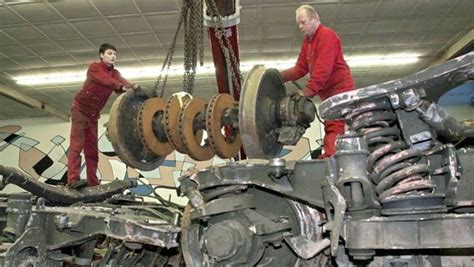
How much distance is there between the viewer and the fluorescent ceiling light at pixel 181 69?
30.6 feet

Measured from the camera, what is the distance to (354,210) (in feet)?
5.12

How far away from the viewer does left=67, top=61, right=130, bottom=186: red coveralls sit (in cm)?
446

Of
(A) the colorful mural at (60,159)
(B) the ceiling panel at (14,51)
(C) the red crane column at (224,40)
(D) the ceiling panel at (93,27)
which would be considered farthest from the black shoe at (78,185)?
(A) the colorful mural at (60,159)

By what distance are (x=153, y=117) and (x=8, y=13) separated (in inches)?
190

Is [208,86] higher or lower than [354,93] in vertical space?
higher

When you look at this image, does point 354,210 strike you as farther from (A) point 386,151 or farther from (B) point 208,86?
(B) point 208,86

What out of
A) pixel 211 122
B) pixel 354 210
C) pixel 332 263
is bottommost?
pixel 332 263

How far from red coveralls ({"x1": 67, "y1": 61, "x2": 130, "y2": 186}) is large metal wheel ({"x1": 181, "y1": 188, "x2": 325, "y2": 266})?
264 cm

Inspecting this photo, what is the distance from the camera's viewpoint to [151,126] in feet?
11.2

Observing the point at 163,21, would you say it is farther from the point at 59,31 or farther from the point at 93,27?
the point at 59,31

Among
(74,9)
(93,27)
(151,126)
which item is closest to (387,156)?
(151,126)

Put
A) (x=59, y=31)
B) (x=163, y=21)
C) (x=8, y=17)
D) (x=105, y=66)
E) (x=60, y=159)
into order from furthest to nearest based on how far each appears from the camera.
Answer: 1. (x=60, y=159)
2. (x=59, y=31)
3. (x=163, y=21)
4. (x=8, y=17)
5. (x=105, y=66)

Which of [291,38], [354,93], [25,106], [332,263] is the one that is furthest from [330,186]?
[25,106]

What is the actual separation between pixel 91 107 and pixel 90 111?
0.16ft
